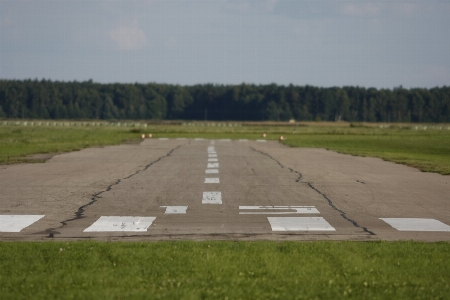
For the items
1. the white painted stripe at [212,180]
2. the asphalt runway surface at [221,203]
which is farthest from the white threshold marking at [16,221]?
the white painted stripe at [212,180]

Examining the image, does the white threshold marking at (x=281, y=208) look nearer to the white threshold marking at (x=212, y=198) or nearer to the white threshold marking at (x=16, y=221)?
the white threshold marking at (x=212, y=198)

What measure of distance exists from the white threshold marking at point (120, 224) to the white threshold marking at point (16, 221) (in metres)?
1.08

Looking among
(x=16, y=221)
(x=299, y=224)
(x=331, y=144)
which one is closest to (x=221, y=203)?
(x=299, y=224)

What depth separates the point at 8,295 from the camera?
597 centimetres

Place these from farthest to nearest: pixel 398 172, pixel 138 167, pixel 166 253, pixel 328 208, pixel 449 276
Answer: pixel 138 167 < pixel 398 172 < pixel 328 208 < pixel 166 253 < pixel 449 276

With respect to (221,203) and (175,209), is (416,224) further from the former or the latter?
(175,209)

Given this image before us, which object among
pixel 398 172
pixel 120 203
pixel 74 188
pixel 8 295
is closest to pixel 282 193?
pixel 120 203

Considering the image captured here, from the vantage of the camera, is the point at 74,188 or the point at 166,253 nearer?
the point at 166,253

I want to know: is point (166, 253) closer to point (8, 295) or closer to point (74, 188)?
point (8, 295)

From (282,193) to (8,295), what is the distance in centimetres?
997

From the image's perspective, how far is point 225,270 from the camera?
6.96 m

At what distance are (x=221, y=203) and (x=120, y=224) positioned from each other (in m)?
3.30

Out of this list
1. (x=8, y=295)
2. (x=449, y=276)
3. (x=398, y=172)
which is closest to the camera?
(x=8, y=295)

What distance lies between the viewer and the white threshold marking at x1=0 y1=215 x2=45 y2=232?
394 inches
